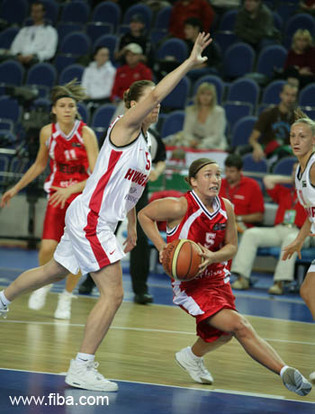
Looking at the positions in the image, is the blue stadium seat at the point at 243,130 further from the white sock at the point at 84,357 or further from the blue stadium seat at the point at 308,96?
the white sock at the point at 84,357

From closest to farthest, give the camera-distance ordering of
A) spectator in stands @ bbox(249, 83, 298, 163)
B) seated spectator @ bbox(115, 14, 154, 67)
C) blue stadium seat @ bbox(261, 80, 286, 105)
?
spectator in stands @ bbox(249, 83, 298, 163) → blue stadium seat @ bbox(261, 80, 286, 105) → seated spectator @ bbox(115, 14, 154, 67)

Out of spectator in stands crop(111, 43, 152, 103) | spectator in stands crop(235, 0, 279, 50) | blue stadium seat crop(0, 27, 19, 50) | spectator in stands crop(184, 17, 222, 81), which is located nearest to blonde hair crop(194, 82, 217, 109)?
spectator in stands crop(111, 43, 152, 103)

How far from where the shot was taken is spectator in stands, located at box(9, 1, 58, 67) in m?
13.2

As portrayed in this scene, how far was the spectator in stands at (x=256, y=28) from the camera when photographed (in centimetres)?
1219

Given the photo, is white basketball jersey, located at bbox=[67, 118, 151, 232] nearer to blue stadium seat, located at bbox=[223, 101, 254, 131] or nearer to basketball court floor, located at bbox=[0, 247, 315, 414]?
basketball court floor, located at bbox=[0, 247, 315, 414]

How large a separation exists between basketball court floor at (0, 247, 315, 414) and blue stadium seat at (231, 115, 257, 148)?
3.38 m

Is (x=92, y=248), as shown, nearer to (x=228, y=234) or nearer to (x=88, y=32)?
(x=228, y=234)

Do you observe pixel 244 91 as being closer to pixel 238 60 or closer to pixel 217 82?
pixel 217 82

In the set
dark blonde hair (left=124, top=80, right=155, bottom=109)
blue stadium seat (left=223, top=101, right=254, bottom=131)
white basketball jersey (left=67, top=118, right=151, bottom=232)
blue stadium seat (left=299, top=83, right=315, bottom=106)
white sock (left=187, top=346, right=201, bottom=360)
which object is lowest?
white sock (left=187, top=346, right=201, bottom=360)

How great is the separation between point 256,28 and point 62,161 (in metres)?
6.59

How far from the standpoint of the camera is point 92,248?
4.40 m

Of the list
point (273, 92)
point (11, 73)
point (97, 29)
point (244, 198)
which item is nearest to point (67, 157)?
point (244, 198)

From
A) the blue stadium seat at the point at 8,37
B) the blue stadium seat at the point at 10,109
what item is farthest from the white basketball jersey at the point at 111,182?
the blue stadium seat at the point at 8,37

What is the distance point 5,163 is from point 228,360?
285 inches
